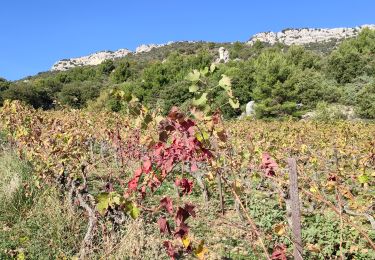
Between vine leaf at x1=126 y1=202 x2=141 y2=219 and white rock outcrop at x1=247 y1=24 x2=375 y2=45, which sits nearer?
vine leaf at x1=126 y1=202 x2=141 y2=219

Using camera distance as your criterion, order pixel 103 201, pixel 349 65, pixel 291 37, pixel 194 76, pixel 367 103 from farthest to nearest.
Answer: pixel 291 37 < pixel 349 65 < pixel 367 103 < pixel 103 201 < pixel 194 76

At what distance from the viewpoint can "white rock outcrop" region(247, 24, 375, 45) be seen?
85.6 m

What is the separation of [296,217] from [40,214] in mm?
Result: 3711

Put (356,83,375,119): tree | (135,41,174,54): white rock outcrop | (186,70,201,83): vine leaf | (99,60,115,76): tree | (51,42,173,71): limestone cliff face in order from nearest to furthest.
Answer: (186,70,201,83): vine leaf
(356,83,375,119): tree
(99,60,115,76): tree
(135,41,174,54): white rock outcrop
(51,42,173,71): limestone cliff face

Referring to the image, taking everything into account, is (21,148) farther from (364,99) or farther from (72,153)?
(364,99)

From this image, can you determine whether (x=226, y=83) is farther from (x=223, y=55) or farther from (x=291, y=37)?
(x=291, y=37)

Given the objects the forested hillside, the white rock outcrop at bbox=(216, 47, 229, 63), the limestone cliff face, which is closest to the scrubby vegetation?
the forested hillside

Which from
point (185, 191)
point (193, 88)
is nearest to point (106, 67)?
point (185, 191)

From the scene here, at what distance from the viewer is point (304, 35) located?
3568 inches

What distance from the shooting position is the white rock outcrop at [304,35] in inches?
3371

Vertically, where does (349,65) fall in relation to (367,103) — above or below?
above

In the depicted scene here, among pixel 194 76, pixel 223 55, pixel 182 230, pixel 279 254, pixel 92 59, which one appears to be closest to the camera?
pixel 194 76

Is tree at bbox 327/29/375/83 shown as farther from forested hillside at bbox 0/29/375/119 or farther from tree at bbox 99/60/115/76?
tree at bbox 99/60/115/76

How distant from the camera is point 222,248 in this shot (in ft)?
16.9
